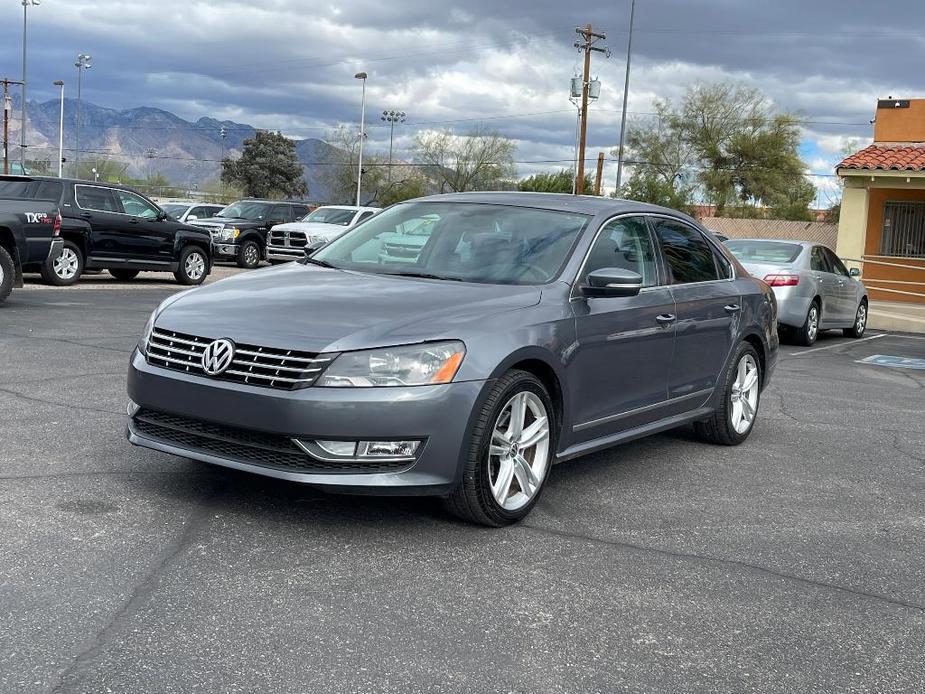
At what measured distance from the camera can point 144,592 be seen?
158 inches

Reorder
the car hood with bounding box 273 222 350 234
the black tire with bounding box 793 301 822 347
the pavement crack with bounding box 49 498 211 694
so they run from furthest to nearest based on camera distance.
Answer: the car hood with bounding box 273 222 350 234 → the black tire with bounding box 793 301 822 347 → the pavement crack with bounding box 49 498 211 694

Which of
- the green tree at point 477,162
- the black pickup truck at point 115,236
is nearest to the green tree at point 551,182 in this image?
the green tree at point 477,162

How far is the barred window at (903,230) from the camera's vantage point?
25.2m

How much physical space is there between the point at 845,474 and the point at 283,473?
12.3 feet

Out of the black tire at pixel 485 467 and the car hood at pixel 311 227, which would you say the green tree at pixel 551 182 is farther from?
the black tire at pixel 485 467

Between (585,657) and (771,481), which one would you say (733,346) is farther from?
(585,657)

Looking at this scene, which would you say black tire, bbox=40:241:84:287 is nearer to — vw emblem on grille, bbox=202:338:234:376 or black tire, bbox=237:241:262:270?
black tire, bbox=237:241:262:270

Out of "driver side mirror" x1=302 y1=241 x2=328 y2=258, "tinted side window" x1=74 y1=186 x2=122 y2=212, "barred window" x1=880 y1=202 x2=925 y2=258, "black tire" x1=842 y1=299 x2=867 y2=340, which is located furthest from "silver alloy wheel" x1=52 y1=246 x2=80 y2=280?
"barred window" x1=880 y1=202 x2=925 y2=258

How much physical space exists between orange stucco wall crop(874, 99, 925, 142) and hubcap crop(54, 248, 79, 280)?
18701 mm

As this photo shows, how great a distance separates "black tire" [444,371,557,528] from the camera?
15.9 feet

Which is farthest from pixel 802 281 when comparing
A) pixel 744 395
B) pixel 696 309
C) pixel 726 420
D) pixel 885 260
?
pixel 885 260

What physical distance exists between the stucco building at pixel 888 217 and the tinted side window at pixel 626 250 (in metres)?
19.0

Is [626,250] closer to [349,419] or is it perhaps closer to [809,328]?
[349,419]

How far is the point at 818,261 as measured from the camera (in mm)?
15852
